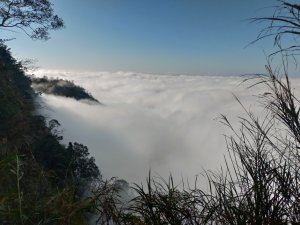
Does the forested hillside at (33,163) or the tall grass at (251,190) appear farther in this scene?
the forested hillside at (33,163)

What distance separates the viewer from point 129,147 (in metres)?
166

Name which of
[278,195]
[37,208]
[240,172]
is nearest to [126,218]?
[37,208]

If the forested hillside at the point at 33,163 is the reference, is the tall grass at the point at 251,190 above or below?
above

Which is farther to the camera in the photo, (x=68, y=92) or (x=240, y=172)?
(x=68, y=92)

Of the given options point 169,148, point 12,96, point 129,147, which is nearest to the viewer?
point 12,96

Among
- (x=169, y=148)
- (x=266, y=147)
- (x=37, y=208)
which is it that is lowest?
(x=169, y=148)

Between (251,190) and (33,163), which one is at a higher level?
(251,190)

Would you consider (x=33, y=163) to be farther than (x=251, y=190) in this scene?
Yes

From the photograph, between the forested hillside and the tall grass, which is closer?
the tall grass

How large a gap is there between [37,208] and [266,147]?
1741 millimetres

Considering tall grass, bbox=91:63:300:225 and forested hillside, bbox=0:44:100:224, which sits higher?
tall grass, bbox=91:63:300:225

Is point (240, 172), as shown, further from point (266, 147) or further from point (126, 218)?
point (126, 218)

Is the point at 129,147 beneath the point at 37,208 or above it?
beneath

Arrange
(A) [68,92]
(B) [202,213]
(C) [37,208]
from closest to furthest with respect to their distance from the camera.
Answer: (B) [202,213] < (C) [37,208] < (A) [68,92]
